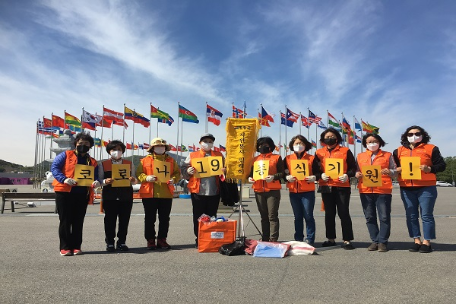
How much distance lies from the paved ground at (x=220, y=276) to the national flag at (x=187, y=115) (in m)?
27.4

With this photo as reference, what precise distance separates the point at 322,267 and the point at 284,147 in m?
43.8

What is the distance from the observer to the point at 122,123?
3666 cm

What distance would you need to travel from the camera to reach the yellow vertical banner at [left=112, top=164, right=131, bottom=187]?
6.02m

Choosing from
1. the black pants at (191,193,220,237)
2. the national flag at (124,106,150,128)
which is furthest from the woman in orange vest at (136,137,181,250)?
A: the national flag at (124,106,150,128)

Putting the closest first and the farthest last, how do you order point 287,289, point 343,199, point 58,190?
point 287,289
point 58,190
point 343,199

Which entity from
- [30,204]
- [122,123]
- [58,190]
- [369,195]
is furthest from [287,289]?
[122,123]

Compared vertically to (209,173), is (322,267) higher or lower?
lower

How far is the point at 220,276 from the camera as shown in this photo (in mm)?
4262

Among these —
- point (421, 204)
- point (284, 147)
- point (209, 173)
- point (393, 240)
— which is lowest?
point (393, 240)

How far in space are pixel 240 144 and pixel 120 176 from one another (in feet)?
7.31

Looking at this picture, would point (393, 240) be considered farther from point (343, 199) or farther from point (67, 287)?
point (67, 287)

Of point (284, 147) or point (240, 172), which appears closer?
point (240, 172)

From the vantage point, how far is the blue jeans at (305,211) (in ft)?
20.0

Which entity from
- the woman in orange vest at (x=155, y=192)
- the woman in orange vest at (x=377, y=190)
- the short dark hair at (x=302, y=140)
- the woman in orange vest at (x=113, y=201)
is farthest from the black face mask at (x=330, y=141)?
the woman in orange vest at (x=113, y=201)
